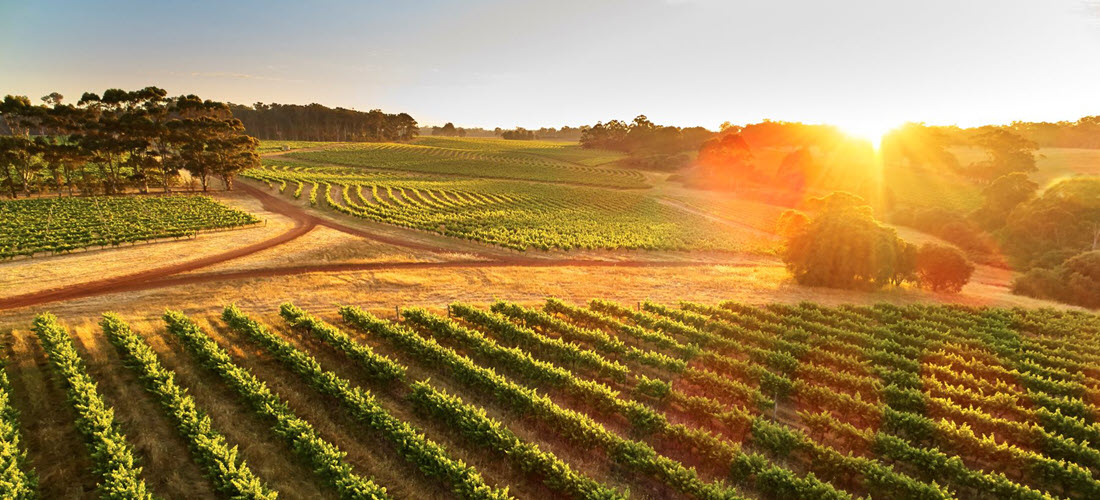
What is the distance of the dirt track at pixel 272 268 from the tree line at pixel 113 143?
29.8 metres

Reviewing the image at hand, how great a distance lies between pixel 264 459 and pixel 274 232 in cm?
4177

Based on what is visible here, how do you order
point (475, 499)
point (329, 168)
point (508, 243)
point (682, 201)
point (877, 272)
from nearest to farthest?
point (475, 499) < point (877, 272) < point (508, 243) < point (682, 201) < point (329, 168)

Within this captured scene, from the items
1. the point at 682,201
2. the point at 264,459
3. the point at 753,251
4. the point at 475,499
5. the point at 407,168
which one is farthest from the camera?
the point at 407,168

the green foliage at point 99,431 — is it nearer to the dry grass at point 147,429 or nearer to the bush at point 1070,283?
the dry grass at point 147,429

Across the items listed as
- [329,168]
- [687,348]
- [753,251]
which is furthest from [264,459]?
[329,168]

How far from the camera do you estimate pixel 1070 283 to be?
137 ft

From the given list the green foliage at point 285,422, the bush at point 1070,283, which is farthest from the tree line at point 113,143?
the bush at point 1070,283

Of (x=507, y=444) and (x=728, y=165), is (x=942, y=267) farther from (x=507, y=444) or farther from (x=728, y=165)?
(x=728, y=165)

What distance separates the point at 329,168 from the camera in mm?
117875

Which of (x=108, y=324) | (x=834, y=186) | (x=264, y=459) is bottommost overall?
(x=264, y=459)

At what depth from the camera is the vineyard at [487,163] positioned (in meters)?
131

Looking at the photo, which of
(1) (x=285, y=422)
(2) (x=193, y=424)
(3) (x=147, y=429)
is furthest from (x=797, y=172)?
(3) (x=147, y=429)

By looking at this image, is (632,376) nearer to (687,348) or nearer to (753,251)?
(687,348)

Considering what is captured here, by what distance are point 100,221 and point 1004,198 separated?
123 m
